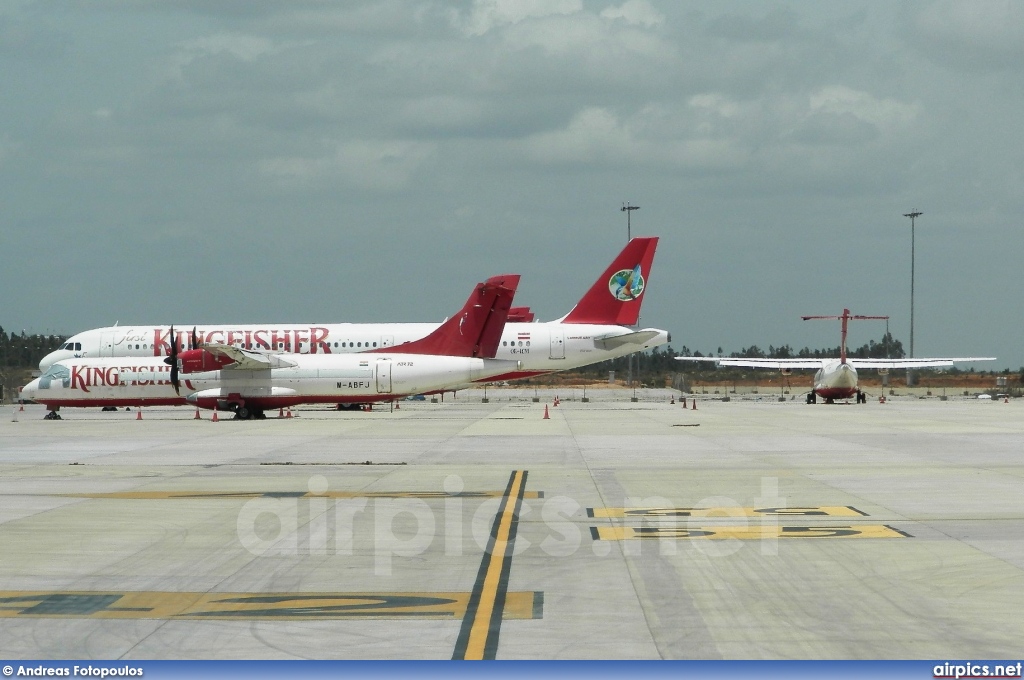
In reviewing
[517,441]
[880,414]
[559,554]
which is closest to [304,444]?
[517,441]

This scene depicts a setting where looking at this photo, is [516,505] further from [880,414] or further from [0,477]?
[880,414]

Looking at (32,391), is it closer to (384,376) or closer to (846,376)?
(384,376)

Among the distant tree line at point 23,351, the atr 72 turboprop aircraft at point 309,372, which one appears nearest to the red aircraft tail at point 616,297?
the atr 72 turboprop aircraft at point 309,372

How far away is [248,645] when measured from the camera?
8.59m

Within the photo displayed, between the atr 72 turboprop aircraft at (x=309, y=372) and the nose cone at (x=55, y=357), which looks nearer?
the atr 72 turboprop aircraft at (x=309, y=372)

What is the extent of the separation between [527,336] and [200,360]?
15176mm

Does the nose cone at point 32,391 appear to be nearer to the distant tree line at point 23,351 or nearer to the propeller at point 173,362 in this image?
the propeller at point 173,362

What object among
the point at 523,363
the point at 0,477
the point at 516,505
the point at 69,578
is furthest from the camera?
the point at 523,363

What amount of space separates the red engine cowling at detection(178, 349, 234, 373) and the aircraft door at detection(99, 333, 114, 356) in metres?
12.2

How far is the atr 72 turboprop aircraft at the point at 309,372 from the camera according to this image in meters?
46.5

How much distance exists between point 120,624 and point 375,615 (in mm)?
1977

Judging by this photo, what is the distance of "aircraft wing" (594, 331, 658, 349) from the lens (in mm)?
54812

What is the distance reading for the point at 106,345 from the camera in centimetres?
5797

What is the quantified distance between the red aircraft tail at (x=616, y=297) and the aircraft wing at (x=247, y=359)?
50.2ft
